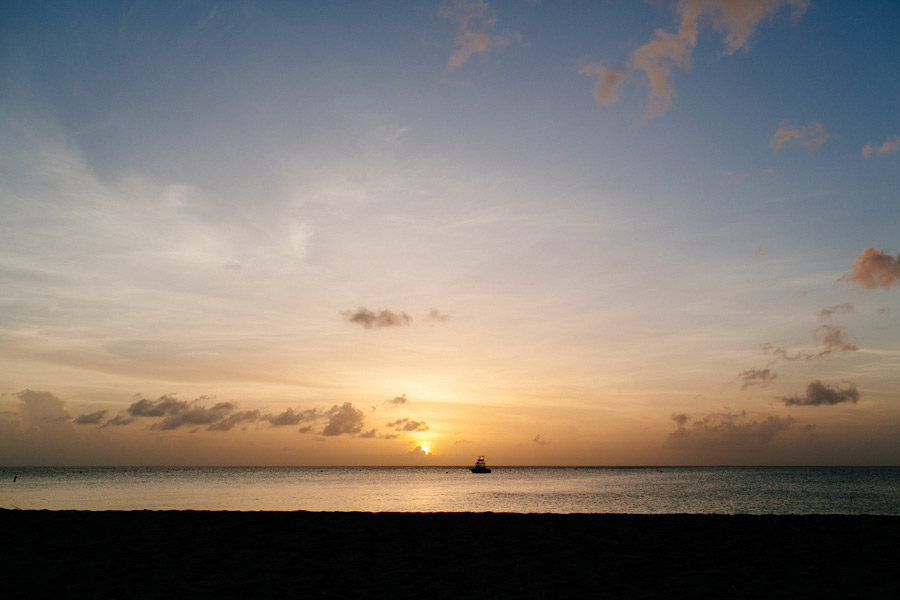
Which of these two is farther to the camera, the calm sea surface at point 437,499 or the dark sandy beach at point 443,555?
the calm sea surface at point 437,499

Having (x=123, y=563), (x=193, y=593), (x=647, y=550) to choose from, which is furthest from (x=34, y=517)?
(x=647, y=550)

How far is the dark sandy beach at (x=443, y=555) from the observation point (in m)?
12.1

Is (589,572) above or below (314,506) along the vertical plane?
above

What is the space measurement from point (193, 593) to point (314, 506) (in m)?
45.9

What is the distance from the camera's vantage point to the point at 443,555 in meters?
15.4

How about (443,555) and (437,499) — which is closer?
(443,555)

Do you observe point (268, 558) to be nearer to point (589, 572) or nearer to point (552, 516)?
point (589, 572)

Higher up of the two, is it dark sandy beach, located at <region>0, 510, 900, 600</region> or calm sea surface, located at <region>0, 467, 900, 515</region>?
dark sandy beach, located at <region>0, 510, 900, 600</region>

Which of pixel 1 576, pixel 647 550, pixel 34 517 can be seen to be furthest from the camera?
pixel 34 517

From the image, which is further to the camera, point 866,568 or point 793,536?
point 793,536

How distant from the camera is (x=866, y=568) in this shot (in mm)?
13523

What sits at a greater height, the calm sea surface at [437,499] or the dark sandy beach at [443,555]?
the dark sandy beach at [443,555]

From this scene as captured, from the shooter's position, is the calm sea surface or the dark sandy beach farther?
the calm sea surface

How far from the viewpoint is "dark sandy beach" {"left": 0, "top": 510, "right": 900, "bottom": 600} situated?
12.1m
